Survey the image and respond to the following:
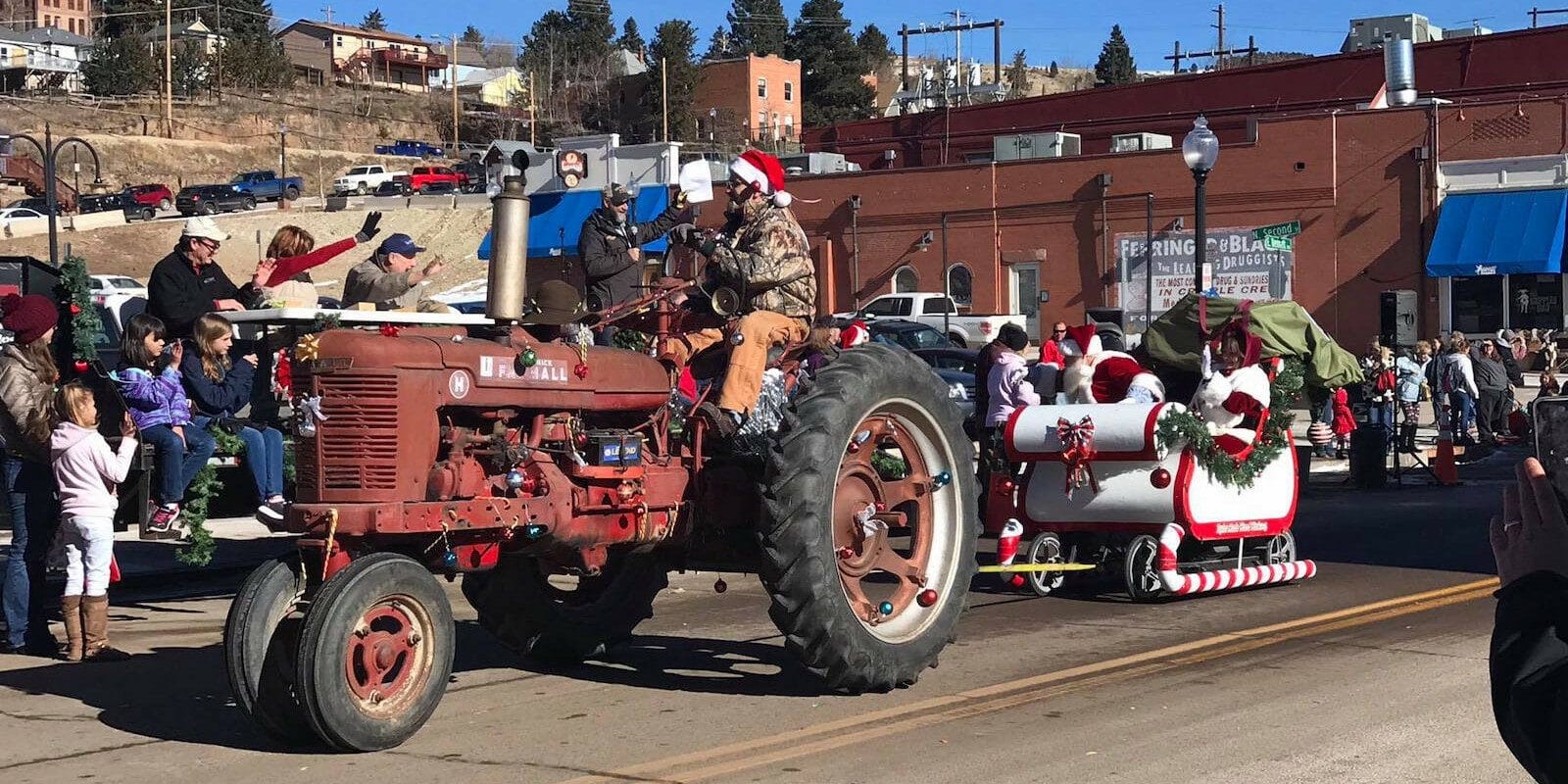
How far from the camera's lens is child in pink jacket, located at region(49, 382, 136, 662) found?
941 centimetres

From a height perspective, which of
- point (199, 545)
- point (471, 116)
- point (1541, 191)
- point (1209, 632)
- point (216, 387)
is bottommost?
point (1209, 632)

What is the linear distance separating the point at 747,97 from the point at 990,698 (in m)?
95.8

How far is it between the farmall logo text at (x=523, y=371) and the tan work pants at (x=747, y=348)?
0.95m

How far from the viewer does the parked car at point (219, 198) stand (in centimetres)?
7506

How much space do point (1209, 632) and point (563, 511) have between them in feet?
14.4

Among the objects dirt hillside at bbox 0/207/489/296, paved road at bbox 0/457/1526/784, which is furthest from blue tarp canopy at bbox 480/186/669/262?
paved road at bbox 0/457/1526/784

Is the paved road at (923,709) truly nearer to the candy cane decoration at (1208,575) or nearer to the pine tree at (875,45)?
the candy cane decoration at (1208,575)

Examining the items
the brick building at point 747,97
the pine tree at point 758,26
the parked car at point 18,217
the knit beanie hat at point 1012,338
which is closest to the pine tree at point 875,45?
the pine tree at point 758,26

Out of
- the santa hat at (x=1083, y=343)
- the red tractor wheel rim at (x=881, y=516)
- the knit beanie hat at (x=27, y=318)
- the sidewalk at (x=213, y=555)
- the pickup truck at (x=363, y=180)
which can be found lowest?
the sidewalk at (x=213, y=555)

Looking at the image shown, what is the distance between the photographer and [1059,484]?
1193 centimetres

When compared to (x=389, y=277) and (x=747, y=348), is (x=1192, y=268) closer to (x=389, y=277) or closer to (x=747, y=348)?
(x=389, y=277)

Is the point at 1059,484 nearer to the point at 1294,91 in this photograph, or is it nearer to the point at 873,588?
the point at 873,588

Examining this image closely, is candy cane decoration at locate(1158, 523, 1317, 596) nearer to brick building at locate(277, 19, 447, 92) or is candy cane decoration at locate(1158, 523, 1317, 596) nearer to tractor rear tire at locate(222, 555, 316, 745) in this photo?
tractor rear tire at locate(222, 555, 316, 745)

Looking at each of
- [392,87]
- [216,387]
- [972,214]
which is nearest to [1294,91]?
[972,214]
